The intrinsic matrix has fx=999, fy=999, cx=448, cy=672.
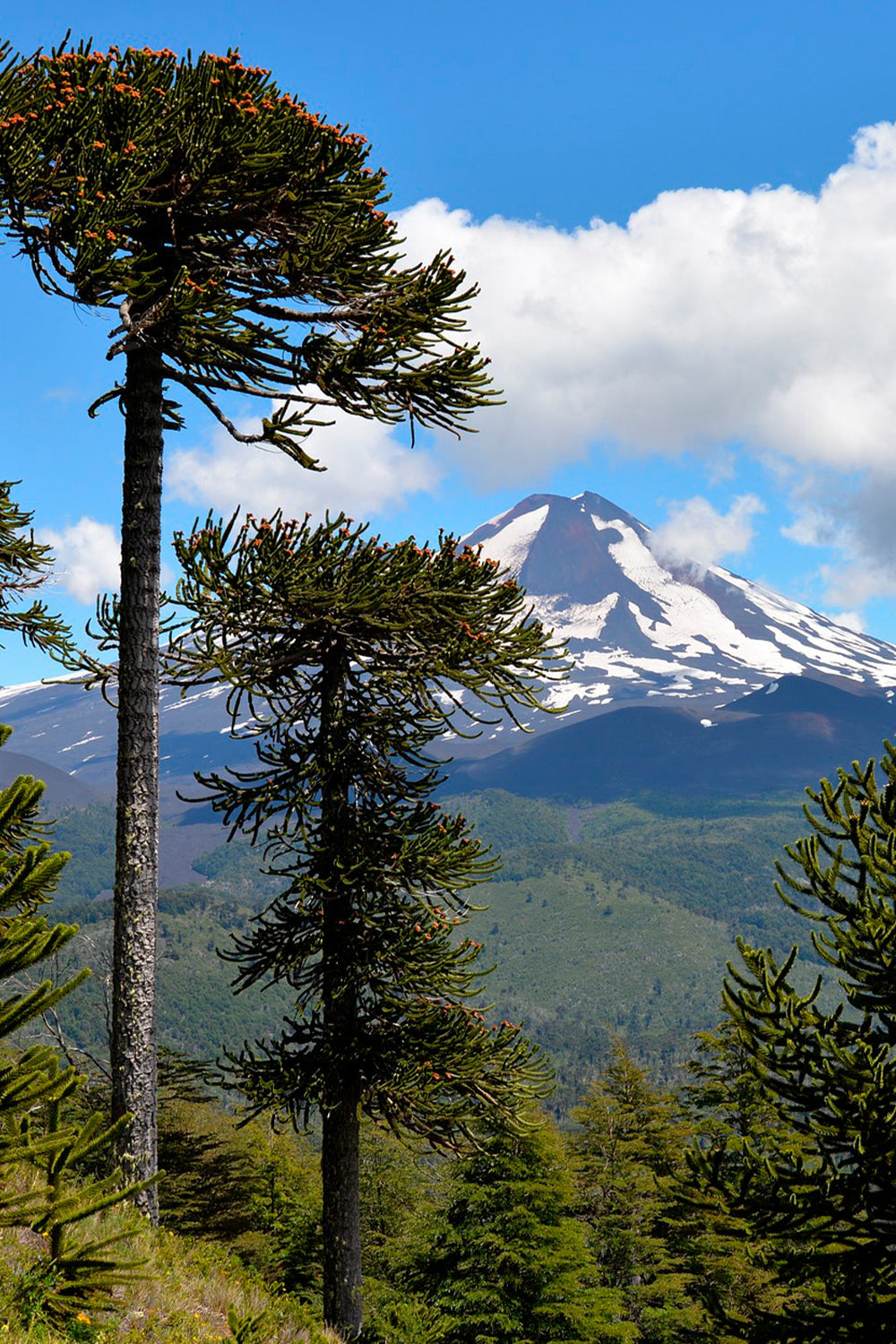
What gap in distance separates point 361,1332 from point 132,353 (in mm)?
10826

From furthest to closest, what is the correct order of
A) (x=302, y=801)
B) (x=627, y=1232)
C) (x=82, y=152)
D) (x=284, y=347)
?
(x=627, y=1232) → (x=302, y=801) → (x=284, y=347) → (x=82, y=152)

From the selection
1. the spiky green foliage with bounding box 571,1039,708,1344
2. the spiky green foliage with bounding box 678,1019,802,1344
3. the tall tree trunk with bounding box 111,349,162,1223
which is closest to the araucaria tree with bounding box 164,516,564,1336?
the tall tree trunk with bounding box 111,349,162,1223

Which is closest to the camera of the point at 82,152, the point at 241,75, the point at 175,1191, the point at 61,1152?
the point at 61,1152

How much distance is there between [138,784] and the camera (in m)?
9.94

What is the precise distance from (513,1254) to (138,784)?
1781 centimetres

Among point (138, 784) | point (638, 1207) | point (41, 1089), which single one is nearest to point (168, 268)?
point (138, 784)

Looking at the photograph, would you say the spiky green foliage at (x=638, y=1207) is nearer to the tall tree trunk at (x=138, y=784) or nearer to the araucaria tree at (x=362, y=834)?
the araucaria tree at (x=362, y=834)

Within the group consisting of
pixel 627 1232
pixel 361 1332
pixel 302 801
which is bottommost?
pixel 627 1232

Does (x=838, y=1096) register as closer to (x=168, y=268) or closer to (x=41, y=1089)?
(x=41, y=1089)

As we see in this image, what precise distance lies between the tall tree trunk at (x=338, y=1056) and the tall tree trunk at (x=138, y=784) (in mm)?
2664

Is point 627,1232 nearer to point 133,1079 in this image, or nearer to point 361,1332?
point 361,1332

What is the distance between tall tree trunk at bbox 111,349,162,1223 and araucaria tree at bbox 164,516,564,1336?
50.7 inches

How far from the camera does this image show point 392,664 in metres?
13.0

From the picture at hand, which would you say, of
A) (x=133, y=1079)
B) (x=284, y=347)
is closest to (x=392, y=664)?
(x=284, y=347)
